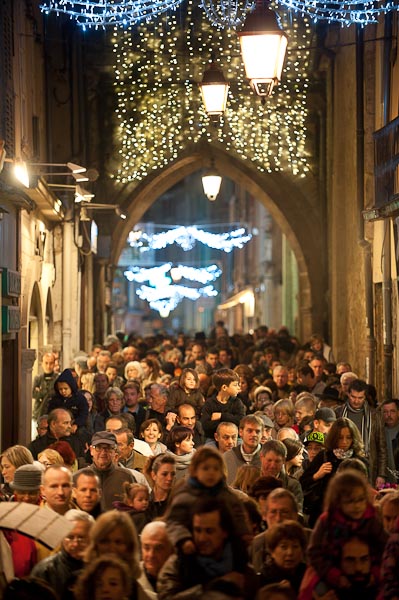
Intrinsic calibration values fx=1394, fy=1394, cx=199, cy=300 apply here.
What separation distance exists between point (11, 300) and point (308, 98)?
12860 millimetres

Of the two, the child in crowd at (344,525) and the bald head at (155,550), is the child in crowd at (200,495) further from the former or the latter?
the child in crowd at (344,525)

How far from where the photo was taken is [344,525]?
21.4ft

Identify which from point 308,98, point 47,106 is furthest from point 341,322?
point 47,106

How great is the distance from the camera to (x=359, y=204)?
2169 centimetres

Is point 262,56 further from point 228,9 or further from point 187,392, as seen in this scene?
point 228,9

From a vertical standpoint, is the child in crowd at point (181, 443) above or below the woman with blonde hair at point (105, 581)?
above

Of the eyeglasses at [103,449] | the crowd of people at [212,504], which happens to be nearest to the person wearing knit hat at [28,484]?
the crowd of people at [212,504]

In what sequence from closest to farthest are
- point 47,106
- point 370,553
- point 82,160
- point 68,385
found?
point 370,553 < point 68,385 < point 47,106 < point 82,160

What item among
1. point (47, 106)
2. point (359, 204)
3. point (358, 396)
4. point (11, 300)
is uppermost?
point (47, 106)

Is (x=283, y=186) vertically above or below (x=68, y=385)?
above

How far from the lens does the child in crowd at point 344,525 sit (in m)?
6.44

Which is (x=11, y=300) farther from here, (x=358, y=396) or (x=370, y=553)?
(x=370, y=553)

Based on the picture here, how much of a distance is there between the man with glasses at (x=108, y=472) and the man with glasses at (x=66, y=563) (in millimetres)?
2567

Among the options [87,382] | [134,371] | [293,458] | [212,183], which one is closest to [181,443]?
[293,458]
